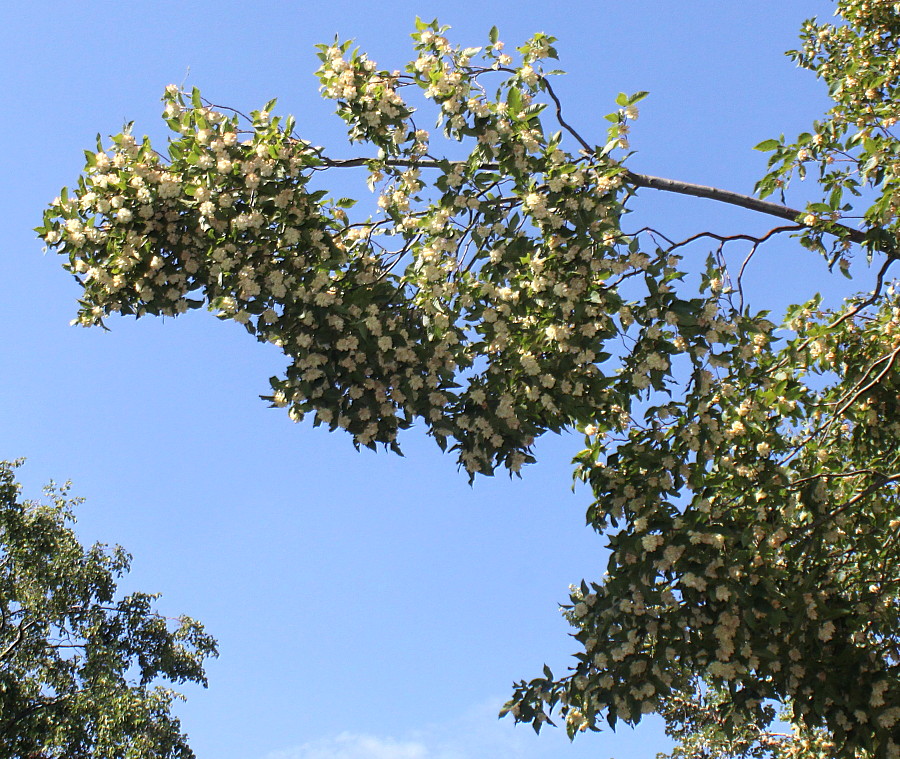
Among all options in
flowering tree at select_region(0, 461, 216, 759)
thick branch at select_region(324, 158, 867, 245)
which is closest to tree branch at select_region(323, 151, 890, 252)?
thick branch at select_region(324, 158, 867, 245)

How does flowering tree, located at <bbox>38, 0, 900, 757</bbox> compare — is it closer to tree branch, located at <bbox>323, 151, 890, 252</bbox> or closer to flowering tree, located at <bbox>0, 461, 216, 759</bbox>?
tree branch, located at <bbox>323, 151, 890, 252</bbox>

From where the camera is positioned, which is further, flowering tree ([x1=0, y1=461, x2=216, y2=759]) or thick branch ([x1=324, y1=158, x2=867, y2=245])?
flowering tree ([x1=0, y1=461, x2=216, y2=759])

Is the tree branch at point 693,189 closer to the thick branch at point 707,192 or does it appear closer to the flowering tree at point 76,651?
the thick branch at point 707,192

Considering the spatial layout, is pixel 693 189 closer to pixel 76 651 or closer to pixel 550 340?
pixel 550 340

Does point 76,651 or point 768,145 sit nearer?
point 768,145

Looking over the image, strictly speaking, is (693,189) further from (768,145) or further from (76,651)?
(76,651)

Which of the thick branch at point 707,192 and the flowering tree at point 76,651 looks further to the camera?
the flowering tree at point 76,651

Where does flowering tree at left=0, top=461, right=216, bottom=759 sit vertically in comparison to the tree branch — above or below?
above

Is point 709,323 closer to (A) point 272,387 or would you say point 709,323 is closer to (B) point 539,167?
(B) point 539,167

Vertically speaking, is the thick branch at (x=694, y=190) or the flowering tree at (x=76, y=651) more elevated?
the flowering tree at (x=76, y=651)

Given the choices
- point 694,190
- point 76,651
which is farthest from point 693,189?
point 76,651

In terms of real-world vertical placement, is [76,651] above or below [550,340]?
above

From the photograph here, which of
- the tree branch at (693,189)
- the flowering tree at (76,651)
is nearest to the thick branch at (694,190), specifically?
the tree branch at (693,189)

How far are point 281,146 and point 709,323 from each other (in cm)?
290
